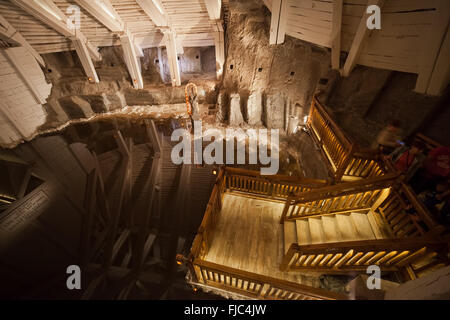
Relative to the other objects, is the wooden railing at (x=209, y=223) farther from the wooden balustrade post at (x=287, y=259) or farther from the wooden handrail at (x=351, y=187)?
the wooden handrail at (x=351, y=187)

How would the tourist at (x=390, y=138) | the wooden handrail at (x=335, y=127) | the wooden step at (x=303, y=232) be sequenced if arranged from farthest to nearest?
the tourist at (x=390, y=138) → the wooden handrail at (x=335, y=127) → the wooden step at (x=303, y=232)

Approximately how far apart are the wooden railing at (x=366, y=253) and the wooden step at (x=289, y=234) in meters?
0.62

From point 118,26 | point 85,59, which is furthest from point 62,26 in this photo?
point 118,26

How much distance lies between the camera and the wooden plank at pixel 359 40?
15.3 feet

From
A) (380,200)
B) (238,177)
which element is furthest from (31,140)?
(380,200)

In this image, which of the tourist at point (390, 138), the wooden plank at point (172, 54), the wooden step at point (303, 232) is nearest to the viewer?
the wooden step at point (303, 232)

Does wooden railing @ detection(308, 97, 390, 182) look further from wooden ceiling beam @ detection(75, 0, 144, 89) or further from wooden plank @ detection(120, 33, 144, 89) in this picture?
wooden plank @ detection(120, 33, 144, 89)

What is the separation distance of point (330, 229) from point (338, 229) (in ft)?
0.59

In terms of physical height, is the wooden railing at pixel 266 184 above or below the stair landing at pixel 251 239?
above

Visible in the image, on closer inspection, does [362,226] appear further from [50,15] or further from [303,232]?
[50,15]

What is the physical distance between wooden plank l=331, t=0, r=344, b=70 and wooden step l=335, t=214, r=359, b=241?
591 cm

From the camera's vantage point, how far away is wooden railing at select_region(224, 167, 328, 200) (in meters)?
5.18

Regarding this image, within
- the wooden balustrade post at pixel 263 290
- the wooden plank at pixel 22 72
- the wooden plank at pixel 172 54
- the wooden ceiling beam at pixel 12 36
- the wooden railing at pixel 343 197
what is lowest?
the wooden balustrade post at pixel 263 290

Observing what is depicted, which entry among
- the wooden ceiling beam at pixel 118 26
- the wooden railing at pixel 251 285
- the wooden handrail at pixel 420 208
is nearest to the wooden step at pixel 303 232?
the wooden railing at pixel 251 285
